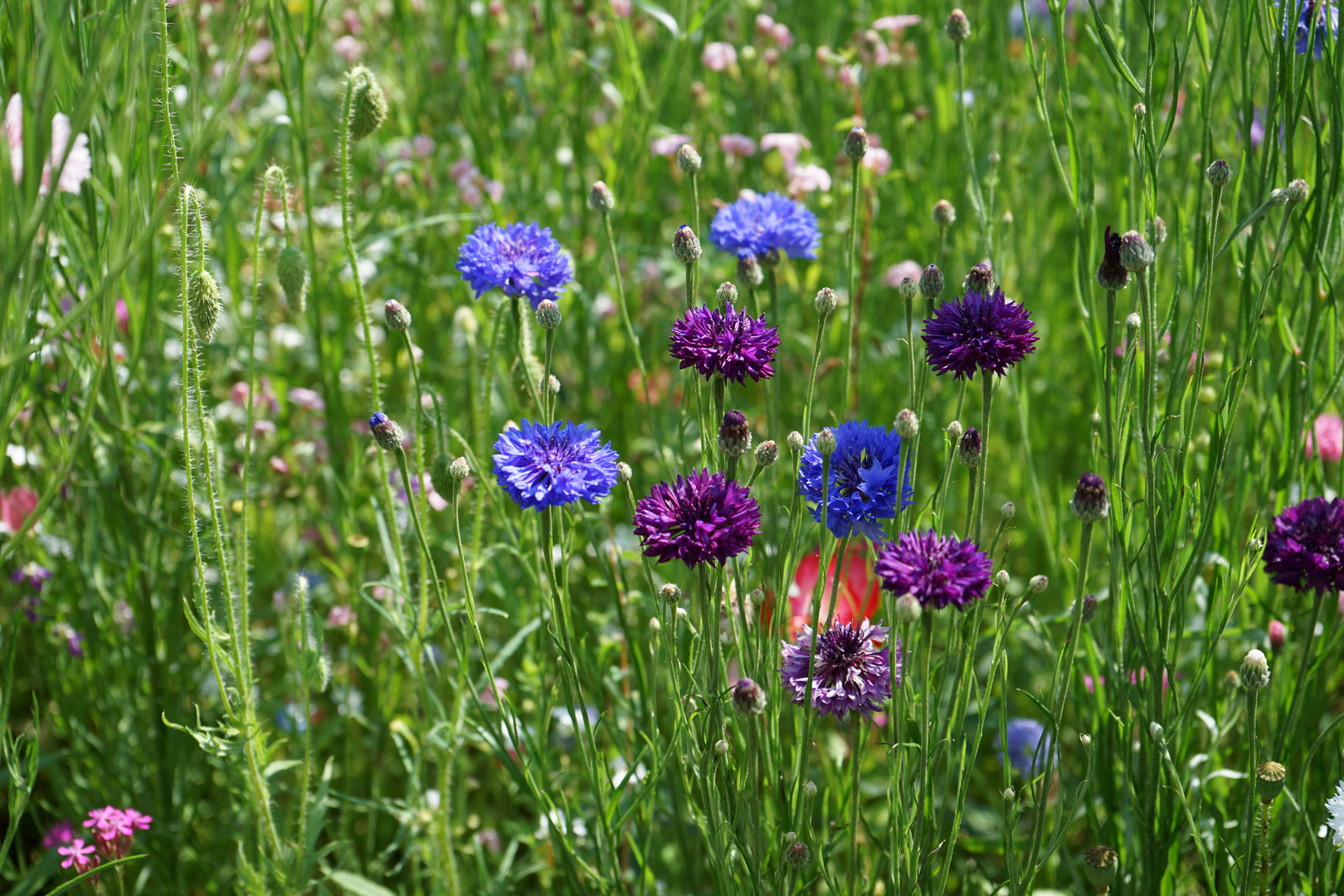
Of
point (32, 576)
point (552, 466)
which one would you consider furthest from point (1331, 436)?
point (32, 576)

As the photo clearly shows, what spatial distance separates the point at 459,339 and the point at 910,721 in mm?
1204

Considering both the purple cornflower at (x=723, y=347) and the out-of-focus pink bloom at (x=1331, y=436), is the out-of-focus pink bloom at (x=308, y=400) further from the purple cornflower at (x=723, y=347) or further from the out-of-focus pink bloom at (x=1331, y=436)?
the out-of-focus pink bloom at (x=1331, y=436)

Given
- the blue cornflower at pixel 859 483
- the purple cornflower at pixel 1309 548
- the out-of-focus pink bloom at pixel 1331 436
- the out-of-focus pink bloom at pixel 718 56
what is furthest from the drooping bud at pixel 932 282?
the out-of-focus pink bloom at pixel 718 56

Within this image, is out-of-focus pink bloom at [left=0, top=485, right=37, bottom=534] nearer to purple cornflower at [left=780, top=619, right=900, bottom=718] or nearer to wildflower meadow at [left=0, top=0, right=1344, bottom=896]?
wildflower meadow at [left=0, top=0, right=1344, bottom=896]

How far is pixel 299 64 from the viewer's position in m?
1.33

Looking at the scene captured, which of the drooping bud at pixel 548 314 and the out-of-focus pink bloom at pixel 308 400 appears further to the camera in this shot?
the out-of-focus pink bloom at pixel 308 400

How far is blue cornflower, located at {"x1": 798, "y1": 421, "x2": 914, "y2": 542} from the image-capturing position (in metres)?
0.88

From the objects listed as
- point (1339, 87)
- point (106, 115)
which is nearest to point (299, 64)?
point (106, 115)

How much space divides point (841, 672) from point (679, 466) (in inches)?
14.6

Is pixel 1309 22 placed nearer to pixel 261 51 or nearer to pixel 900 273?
pixel 900 273

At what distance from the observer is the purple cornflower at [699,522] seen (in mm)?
799

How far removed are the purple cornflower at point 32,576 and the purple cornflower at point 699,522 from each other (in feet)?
3.39

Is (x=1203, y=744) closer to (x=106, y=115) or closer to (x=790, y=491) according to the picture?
(x=790, y=491)

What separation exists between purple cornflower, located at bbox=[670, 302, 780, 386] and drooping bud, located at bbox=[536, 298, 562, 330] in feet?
0.45
